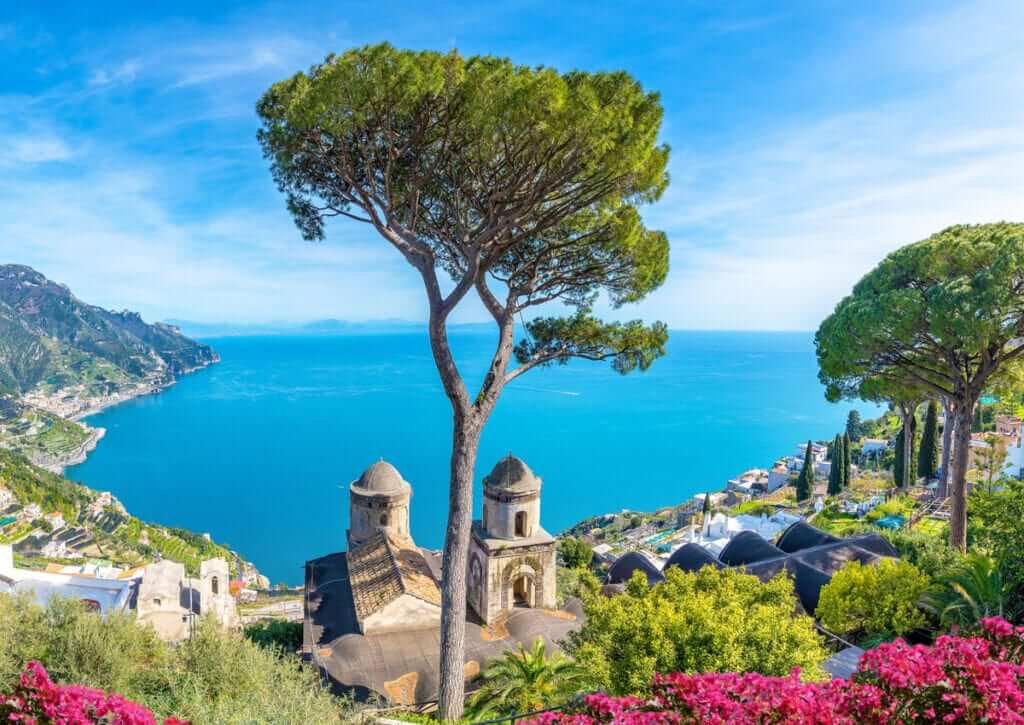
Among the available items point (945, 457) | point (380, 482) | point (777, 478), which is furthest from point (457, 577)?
point (777, 478)

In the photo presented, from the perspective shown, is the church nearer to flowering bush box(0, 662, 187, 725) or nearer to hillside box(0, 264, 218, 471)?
flowering bush box(0, 662, 187, 725)

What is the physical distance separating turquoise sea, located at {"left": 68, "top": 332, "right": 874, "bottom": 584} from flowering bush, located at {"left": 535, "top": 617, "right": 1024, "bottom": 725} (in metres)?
50.0

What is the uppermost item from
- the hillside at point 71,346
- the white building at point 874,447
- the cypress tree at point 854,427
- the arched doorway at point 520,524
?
the hillside at point 71,346

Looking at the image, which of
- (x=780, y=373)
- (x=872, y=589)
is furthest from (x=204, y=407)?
(x=780, y=373)

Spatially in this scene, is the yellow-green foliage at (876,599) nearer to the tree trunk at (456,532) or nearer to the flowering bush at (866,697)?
the flowering bush at (866,697)

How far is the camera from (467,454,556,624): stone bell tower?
14344 millimetres

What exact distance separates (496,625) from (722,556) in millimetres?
7763

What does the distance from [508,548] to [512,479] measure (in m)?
1.71

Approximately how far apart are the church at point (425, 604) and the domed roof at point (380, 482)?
157cm

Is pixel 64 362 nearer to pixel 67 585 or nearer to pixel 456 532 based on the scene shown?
pixel 67 585

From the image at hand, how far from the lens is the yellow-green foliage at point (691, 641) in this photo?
6.28 metres

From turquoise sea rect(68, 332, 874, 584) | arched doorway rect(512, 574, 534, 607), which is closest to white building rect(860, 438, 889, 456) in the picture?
turquoise sea rect(68, 332, 874, 584)

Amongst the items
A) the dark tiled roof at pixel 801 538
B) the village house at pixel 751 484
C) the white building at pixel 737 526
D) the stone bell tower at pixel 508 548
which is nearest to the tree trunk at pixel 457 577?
the stone bell tower at pixel 508 548

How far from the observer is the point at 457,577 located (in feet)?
27.7
